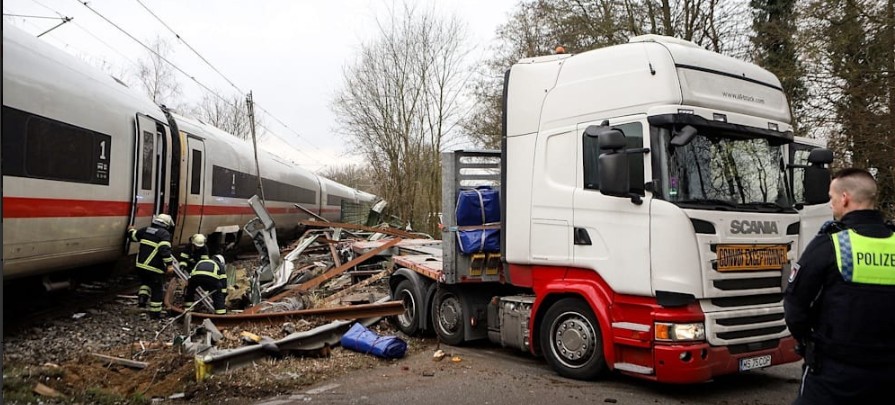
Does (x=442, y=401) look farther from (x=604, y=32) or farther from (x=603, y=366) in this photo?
(x=604, y=32)

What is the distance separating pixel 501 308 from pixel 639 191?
218 centimetres

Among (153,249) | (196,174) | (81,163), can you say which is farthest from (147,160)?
(196,174)

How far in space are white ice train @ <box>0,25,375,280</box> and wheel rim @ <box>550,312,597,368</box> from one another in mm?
5705

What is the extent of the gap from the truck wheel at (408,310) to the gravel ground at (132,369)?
205 millimetres

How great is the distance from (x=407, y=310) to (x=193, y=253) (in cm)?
416

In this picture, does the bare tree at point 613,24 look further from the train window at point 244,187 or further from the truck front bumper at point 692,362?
the truck front bumper at point 692,362

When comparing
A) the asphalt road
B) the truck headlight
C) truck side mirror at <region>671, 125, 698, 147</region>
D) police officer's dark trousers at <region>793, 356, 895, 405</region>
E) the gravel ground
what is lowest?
the asphalt road

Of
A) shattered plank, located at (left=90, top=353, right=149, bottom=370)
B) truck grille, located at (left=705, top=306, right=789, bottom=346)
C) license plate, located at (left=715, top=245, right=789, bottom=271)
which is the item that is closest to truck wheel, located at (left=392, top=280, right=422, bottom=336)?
shattered plank, located at (left=90, top=353, right=149, bottom=370)

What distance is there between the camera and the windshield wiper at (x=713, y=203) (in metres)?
4.80

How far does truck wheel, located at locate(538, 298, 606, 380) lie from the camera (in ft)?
17.4

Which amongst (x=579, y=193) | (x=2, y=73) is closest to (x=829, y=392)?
(x=579, y=193)

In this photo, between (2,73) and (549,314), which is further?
(2,73)

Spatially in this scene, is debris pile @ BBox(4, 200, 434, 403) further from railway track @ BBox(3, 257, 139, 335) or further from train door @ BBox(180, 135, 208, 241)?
train door @ BBox(180, 135, 208, 241)

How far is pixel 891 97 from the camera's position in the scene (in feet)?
40.2
